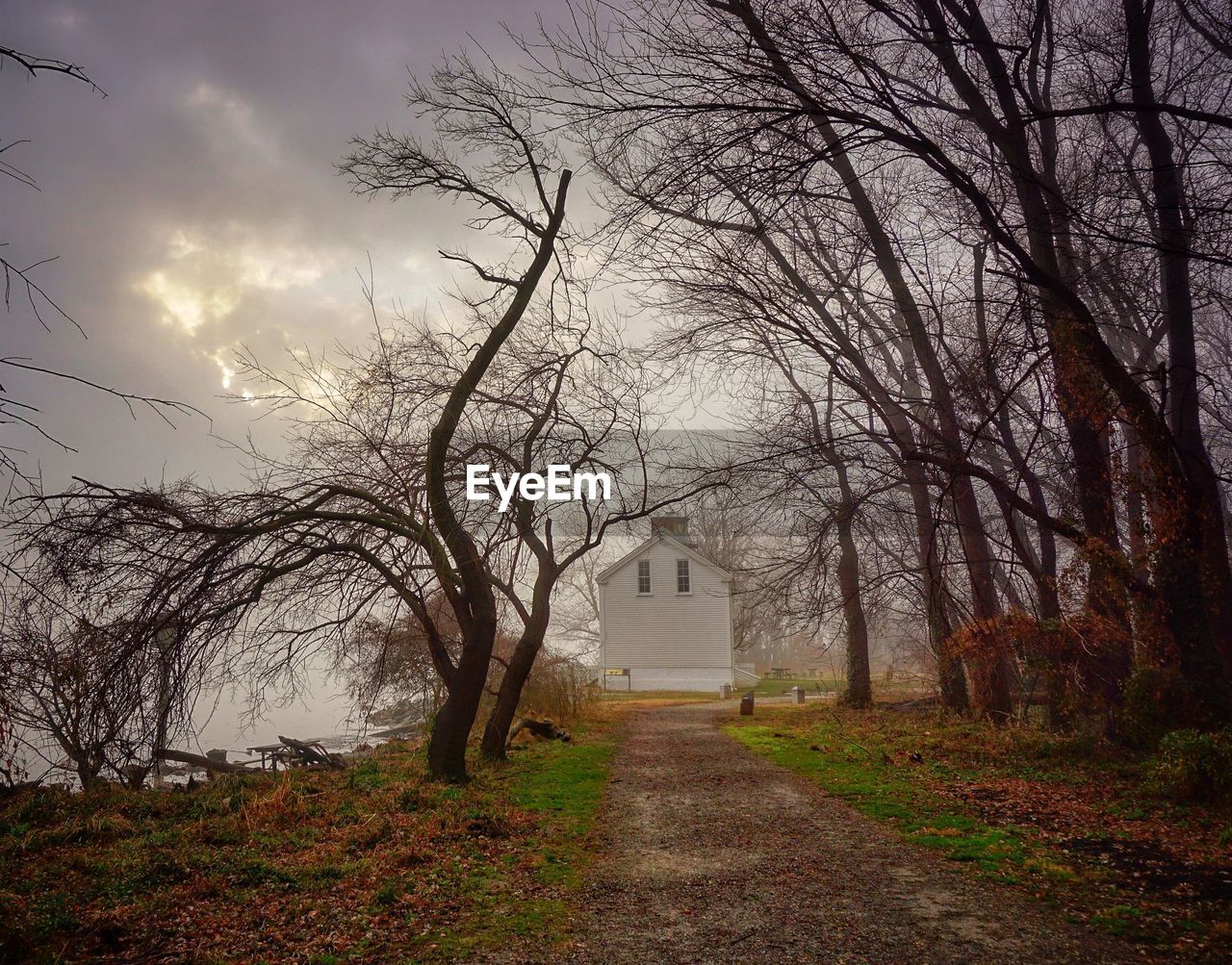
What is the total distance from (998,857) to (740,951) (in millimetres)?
2937

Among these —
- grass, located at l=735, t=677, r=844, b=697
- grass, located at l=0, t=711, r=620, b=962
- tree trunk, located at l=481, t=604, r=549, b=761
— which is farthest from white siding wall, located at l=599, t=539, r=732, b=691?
grass, located at l=0, t=711, r=620, b=962

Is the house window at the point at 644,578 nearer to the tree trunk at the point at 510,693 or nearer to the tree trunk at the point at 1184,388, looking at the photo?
the tree trunk at the point at 510,693

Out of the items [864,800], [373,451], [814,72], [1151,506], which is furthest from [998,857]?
[373,451]

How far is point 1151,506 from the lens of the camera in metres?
9.87

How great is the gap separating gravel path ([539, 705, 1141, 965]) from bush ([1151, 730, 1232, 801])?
300 centimetres

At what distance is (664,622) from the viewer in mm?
34281

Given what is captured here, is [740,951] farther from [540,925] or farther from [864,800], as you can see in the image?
[864,800]

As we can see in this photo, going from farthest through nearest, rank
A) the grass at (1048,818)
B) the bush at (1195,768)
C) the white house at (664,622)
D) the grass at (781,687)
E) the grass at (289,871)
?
the white house at (664,622)
the grass at (781,687)
the bush at (1195,768)
the grass at (1048,818)
the grass at (289,871)

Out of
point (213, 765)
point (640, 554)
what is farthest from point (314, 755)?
point (640, 554)

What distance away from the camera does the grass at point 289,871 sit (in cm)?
511

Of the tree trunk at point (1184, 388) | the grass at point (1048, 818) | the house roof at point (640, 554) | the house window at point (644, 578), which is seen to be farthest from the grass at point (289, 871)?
the house roof at point (640, 554)

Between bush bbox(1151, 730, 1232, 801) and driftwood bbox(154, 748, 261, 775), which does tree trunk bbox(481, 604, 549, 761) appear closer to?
driftwood bbox(154, 748, 261, 775)

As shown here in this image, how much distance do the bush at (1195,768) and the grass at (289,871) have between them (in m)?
5.90

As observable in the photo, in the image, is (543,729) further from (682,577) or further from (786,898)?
(682,577)
